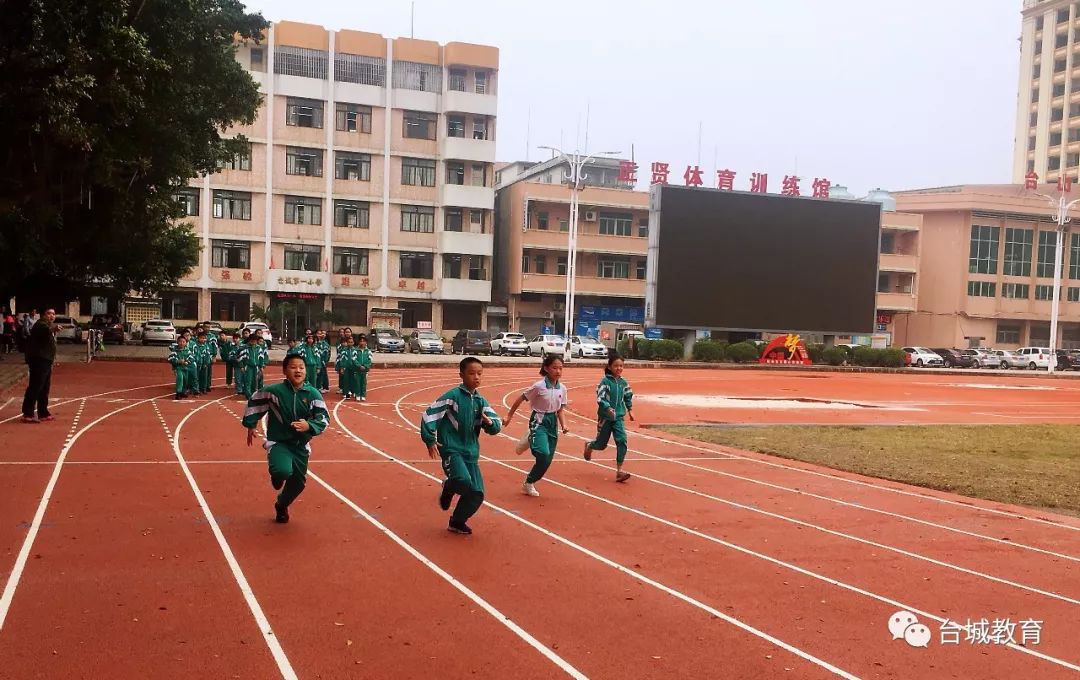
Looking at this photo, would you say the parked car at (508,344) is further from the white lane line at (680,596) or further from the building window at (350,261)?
the white lane line at (680,596)

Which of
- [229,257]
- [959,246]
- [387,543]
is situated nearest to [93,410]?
[387,543]

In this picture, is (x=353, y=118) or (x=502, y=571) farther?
(x=353, y=118)

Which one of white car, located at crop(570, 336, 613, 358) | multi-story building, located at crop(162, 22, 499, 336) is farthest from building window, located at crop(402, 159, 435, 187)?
white car, located at crop(570, 336, 613, 358)

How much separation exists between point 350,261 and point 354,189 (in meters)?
3.96

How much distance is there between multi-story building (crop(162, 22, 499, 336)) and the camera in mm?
49594

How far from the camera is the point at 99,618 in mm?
5137

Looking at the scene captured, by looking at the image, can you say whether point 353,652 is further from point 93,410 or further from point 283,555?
point 93,410

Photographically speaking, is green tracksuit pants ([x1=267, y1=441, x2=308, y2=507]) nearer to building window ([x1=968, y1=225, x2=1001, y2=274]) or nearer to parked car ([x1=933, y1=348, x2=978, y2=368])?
parked car ([x1=933, y1=348, x2=978, y2=368])

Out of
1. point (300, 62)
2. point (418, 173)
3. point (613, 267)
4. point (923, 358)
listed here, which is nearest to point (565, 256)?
point (613, 267)

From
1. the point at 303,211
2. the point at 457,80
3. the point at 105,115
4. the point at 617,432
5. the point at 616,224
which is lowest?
the point at 617,432

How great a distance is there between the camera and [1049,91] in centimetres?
8056

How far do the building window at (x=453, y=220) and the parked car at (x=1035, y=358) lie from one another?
107 feet

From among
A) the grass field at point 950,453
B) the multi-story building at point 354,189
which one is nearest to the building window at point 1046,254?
the multi-story building at point 354,189

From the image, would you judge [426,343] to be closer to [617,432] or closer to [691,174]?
[691,174]
